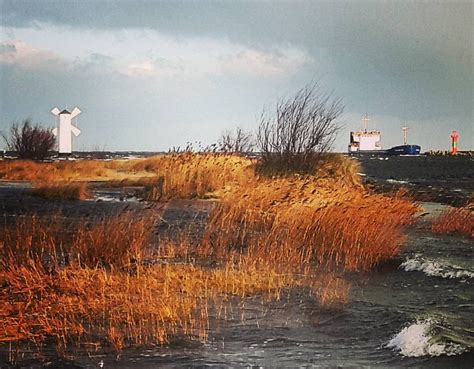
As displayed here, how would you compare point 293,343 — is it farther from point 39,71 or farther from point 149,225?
point 39,71

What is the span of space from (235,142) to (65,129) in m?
0.89

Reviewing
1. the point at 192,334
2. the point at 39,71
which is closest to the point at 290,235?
the point at 192,334

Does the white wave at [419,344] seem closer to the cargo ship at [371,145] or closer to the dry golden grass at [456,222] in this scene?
the dry golden grass at [456,222]

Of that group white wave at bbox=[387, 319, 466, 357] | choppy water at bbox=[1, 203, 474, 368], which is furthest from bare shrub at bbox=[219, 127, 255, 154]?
white wave at bbox=[387, 319, 466, 357]

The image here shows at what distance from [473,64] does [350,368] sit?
1.75 m

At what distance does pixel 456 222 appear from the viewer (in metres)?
3.26

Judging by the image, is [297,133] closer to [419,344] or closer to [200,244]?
[200,244]

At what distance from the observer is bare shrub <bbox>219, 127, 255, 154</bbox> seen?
319cm

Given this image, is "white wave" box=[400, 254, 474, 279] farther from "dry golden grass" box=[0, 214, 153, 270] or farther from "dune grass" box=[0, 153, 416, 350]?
"dry golden grass" box=[0, 214, 153, 270]

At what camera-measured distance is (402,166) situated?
3.31m

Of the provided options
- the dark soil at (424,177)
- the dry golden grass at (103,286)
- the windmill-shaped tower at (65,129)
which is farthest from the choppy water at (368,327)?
the windmill-shaped tower at (65,129)

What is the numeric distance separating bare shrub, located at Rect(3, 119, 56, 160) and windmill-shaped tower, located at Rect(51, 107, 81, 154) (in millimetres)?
42

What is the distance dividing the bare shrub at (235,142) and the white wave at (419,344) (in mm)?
1138

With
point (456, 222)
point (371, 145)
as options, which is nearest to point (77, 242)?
point (371, 145)
